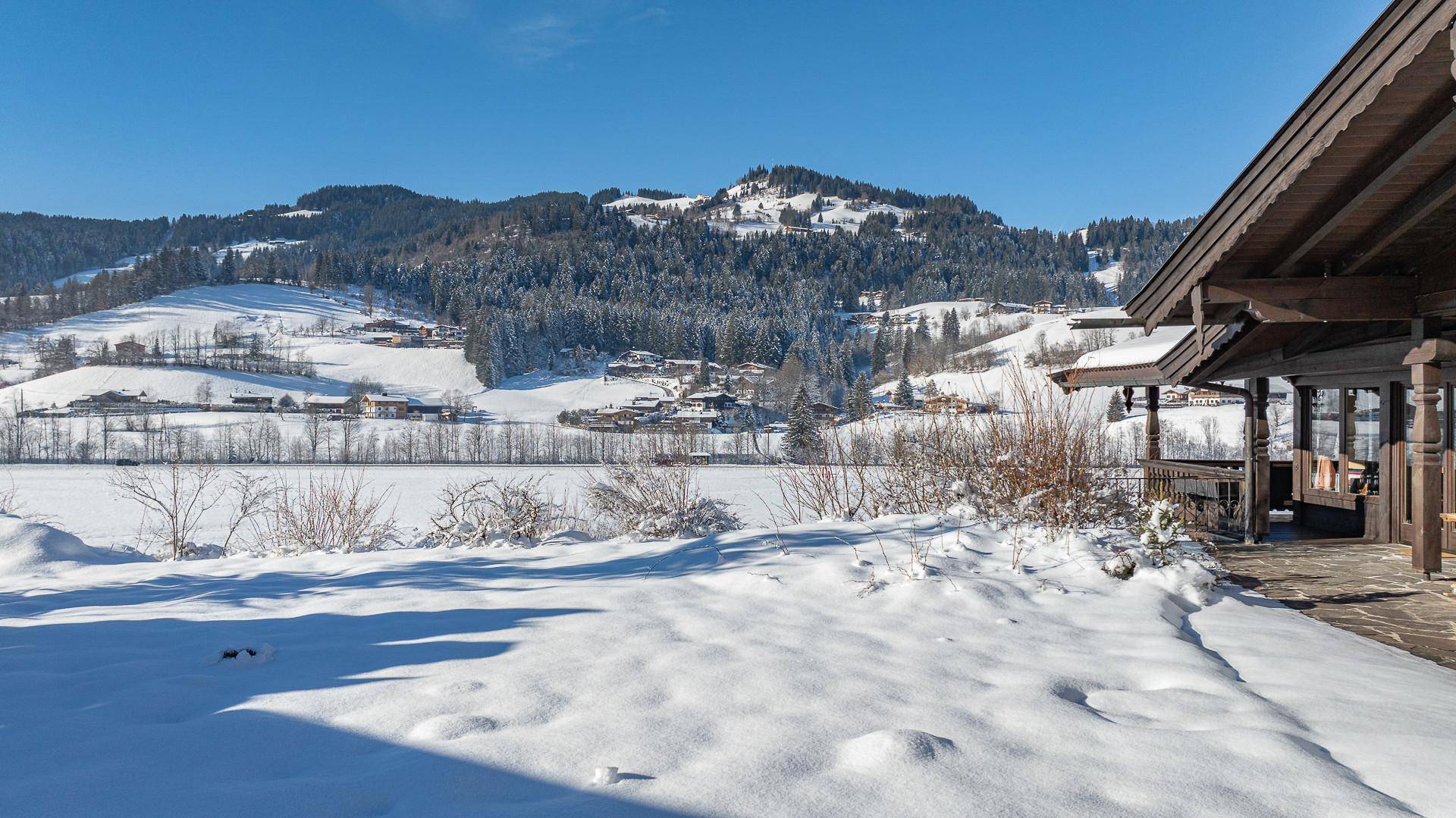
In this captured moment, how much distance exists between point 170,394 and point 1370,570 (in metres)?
88.8

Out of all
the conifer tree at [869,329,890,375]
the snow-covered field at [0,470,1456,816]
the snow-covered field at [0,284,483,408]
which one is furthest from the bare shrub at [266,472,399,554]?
the conifer tree at [869,329,890,375]

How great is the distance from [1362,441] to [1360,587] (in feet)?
13.4

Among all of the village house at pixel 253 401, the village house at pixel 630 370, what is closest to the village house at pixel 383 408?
the village house at pixel 253 401

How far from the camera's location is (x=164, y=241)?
595 feet

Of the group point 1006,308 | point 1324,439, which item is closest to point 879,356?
point 1006,308

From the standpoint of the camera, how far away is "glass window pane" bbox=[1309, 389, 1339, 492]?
9188mm

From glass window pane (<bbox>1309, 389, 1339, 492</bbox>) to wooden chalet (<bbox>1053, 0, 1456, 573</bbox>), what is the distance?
2 cm

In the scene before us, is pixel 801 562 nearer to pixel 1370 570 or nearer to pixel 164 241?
pixel 1370 570

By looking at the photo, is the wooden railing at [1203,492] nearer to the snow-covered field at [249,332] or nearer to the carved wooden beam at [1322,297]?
the carved wooden beam at [1322,297]

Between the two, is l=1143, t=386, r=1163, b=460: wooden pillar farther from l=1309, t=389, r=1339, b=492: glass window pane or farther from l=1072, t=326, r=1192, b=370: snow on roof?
l=1309, t=389, r=1339, b=492: glass window pane

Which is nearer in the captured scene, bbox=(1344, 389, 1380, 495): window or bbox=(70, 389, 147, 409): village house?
bbox=(1344, 389, 1380, 495): window

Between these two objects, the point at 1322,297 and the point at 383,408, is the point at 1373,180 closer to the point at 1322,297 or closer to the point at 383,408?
the point at 1322,297

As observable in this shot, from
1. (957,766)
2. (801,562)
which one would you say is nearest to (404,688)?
(957,766)

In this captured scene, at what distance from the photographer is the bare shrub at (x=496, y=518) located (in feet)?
24.1
